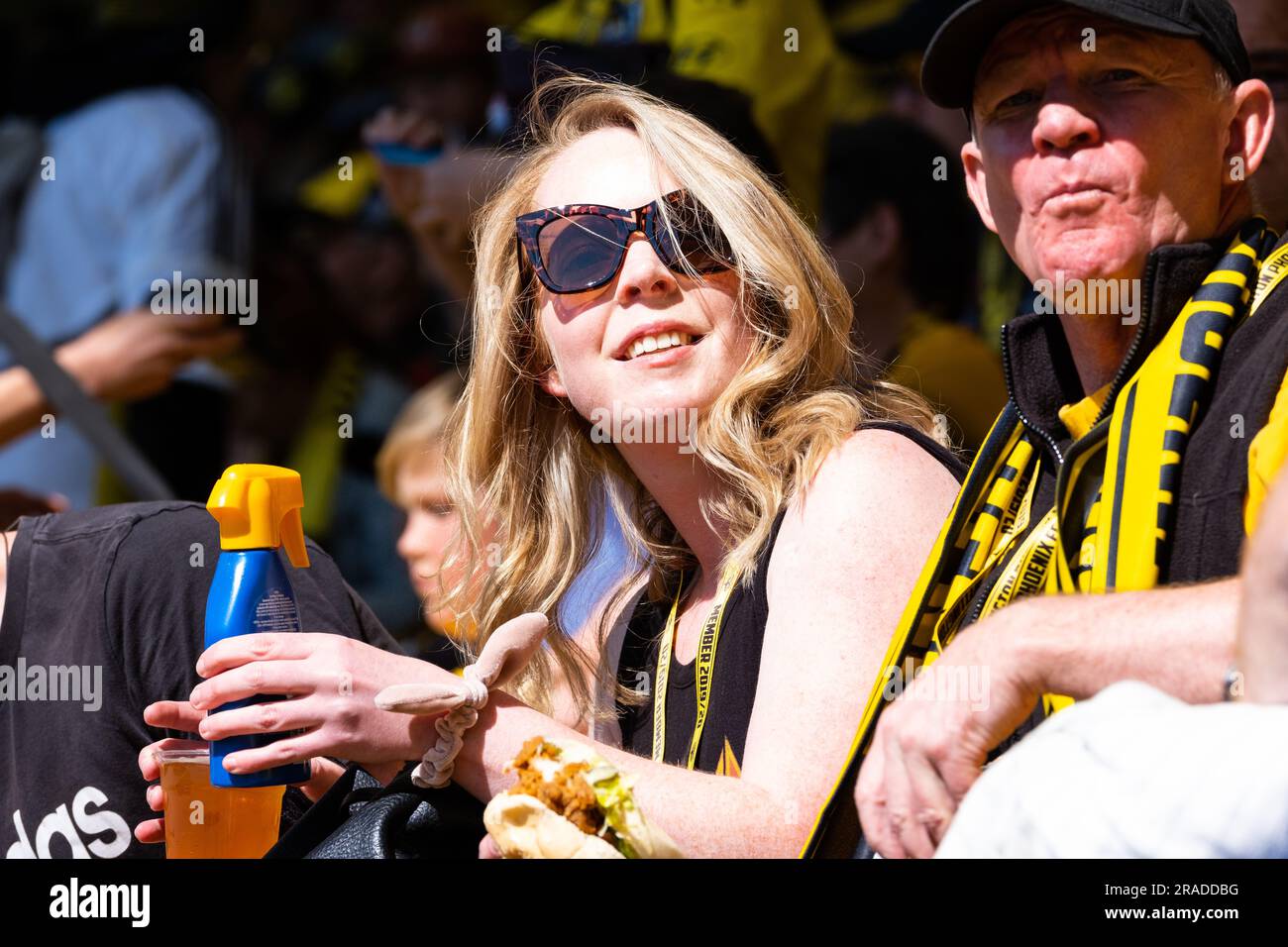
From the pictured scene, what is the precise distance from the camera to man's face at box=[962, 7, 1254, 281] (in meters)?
2.03

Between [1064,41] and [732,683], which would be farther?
[732,683]

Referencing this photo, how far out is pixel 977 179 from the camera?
7.57ft

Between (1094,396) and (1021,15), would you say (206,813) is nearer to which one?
(1094,396)

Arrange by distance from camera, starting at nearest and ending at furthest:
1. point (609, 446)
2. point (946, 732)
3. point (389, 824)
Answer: point (946, 732) < point (389, 824) < point (609, 446)

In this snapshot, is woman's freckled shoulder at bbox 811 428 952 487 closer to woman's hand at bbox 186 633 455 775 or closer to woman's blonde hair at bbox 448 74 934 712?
woman's blonde hair at bbox 448 74 934 712

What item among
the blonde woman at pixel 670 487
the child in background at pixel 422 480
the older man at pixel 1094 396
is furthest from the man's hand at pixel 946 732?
the child in background at pixel 422 480

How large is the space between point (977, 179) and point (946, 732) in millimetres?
1020

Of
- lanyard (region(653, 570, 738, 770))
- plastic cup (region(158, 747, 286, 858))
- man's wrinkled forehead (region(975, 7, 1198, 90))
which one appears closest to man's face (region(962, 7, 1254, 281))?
man's wrinkled forehead (region(975, 7, 1198, 90))

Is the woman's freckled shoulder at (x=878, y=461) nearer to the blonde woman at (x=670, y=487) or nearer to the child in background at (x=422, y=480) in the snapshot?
the blonde woman at (x=670, y=487)

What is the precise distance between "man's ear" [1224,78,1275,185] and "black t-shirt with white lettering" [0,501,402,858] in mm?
1466

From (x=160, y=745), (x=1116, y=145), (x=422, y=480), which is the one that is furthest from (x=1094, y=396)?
(x=422, y=480)

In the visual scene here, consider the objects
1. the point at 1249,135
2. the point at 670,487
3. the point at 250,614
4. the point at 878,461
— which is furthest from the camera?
the point at 670,487

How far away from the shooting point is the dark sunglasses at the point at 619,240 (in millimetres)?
2352
